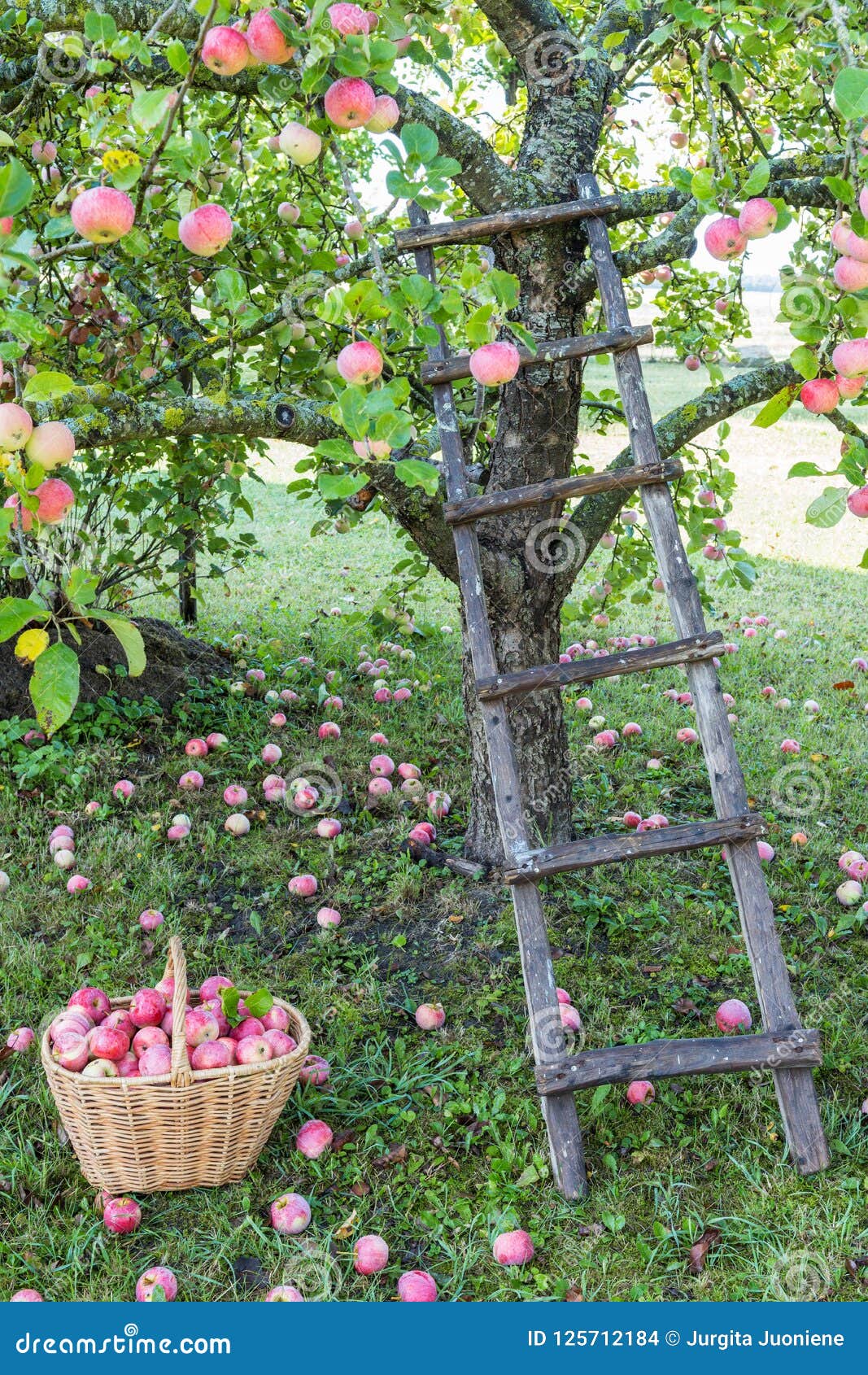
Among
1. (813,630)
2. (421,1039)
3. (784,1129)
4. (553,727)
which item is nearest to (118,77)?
(553,727)

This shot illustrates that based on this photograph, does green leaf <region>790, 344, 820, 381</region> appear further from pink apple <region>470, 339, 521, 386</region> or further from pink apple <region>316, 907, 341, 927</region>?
pink apple <region>316, 907, 341, 927</region>

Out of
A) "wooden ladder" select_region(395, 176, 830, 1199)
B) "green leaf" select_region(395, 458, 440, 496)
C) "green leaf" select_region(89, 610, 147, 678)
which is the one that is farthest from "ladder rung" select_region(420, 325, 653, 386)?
"green leaf" select_region(89, 610, 147, 678)

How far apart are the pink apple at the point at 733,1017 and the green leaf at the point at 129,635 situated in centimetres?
165

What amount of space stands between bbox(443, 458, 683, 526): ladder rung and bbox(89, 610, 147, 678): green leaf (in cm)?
102

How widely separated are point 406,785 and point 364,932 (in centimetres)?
86

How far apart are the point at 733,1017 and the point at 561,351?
162 cm

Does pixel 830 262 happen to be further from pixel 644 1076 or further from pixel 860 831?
pixel 860 831

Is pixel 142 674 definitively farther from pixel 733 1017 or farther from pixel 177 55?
pixel 177 55

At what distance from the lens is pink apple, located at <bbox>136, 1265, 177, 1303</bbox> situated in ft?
5.95

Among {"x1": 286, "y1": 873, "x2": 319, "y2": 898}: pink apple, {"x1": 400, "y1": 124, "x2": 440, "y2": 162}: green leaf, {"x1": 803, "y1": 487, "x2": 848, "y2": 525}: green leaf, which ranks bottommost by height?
{"x1": 286, "y1": 873, "x2": 319, "y2": 898}: pink apple

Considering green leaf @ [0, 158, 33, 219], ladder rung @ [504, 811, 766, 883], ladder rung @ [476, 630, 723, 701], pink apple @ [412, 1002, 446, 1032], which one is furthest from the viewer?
pink apple @ [412, 1002, 446, 1032]

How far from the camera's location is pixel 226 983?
228 centimetres

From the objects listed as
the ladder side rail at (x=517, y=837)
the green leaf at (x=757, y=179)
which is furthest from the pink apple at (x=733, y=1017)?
the green leaf at (x=757, y=179)

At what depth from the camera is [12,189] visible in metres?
1.27
